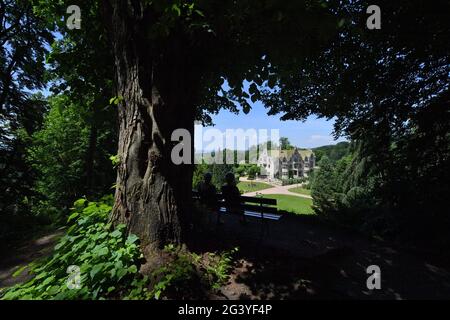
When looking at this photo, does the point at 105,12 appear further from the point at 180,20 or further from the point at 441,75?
the point at 441,75

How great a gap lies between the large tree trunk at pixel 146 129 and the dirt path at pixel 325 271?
124 cm

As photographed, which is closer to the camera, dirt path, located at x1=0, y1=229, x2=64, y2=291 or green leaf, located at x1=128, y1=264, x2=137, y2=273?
green leaf, located at x1=128, y1=264, x2=137, y2=273

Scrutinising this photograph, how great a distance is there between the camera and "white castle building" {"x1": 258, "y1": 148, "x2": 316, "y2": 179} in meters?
87.4

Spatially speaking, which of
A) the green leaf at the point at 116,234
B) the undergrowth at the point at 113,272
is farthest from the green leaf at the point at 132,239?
the green leaf at the point at 116,234

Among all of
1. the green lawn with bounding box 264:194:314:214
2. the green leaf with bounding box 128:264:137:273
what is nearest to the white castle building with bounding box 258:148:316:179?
the green lawn with bounding box 264:194:314:214

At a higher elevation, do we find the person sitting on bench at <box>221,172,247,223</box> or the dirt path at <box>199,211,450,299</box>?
the person sitting on bench at <box>221,172,247,223</box>

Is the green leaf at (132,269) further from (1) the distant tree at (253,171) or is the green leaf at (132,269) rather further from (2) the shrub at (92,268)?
(1) the distant tree at (253,171)

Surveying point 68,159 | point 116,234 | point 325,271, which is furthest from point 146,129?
point 68,159

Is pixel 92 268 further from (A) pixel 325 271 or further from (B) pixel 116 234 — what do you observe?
(A) pixel 325 271

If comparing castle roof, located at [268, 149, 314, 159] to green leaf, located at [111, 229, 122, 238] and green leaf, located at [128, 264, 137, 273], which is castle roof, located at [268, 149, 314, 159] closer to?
green leaf, located at [111, 229, 122, 238]

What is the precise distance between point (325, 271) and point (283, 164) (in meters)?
86.8

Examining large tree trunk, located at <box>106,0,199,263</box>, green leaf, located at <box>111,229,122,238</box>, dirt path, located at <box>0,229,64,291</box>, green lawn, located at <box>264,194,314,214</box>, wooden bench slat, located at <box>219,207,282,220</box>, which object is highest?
large tree trunk, located at <box>106,0,199,263</box>

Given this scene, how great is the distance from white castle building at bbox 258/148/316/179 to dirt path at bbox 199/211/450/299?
79.7 m

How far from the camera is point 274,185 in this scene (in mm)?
80250
